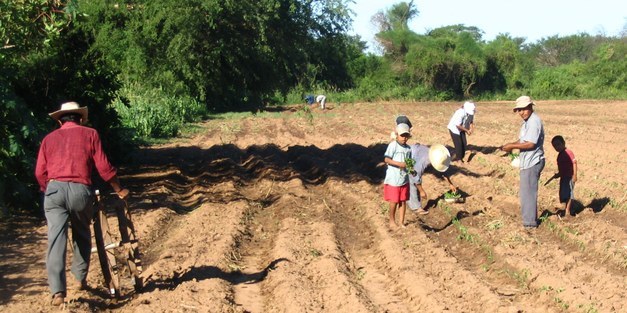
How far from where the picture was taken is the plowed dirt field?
7109mm

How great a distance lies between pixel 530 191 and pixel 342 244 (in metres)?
2.49

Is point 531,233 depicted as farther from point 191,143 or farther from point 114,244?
point 191,143

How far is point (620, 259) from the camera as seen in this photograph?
8.55 meters

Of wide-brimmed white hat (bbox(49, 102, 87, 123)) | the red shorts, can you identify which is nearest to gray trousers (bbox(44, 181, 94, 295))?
wide-brimmed white hat (bbox(49, 102, 87, 123))

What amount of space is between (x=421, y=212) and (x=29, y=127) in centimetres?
552

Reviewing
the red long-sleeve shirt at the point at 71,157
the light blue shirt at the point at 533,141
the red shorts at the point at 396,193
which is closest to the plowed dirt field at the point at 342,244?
the red shorts at the point at 396,193

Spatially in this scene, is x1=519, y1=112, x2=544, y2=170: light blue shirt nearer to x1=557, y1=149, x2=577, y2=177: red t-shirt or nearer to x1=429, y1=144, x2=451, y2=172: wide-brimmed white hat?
x1=557, y1=149, x2=577, y2=177: red t-shirt

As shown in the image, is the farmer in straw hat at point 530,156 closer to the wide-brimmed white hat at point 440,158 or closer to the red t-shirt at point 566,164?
the red t-shirt at point 566,164

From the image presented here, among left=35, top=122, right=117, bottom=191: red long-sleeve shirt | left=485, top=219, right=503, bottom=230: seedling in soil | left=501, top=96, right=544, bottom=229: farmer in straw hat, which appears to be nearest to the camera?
left=35, top=122, right=117, bottom=191: red long-sleeve shirt

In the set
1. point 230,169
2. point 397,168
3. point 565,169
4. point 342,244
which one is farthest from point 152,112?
point 565,169

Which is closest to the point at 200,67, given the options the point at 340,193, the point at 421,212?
the point at 340,193

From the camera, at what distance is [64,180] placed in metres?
6.46

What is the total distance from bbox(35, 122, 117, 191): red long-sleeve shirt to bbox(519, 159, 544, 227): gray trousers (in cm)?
559

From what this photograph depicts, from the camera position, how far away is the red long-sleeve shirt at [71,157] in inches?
→ 255
